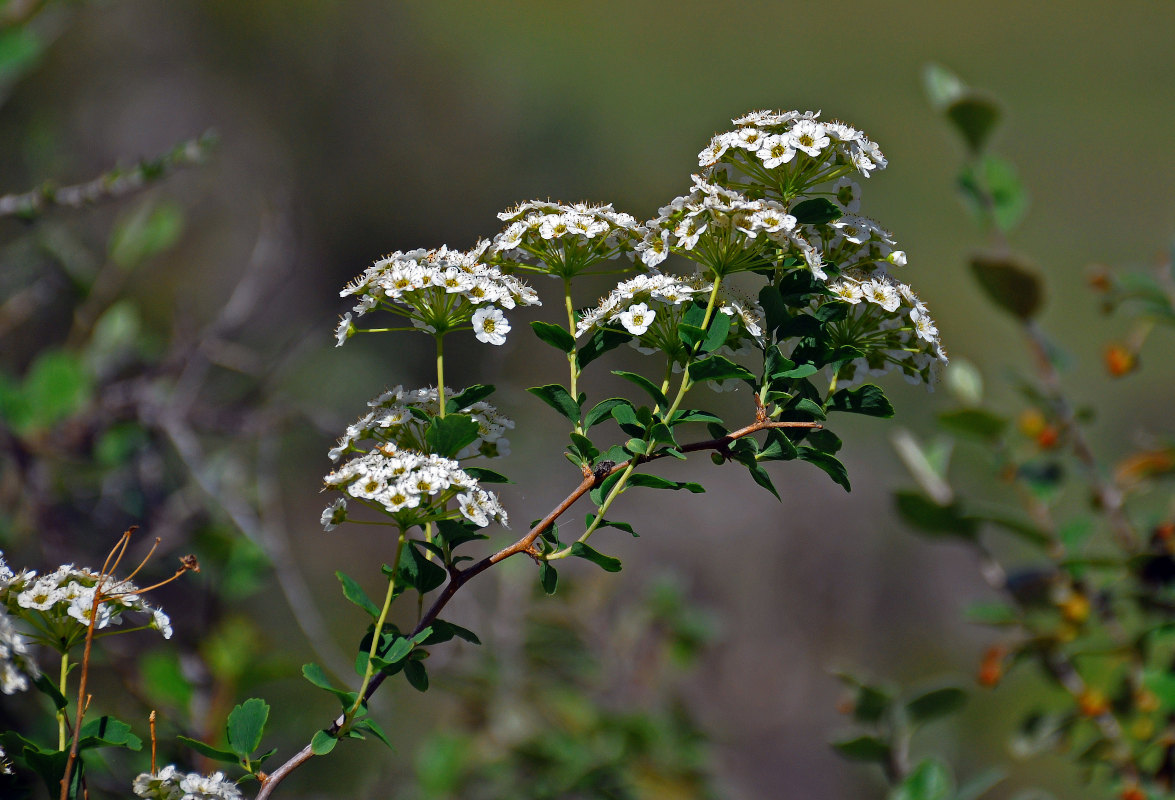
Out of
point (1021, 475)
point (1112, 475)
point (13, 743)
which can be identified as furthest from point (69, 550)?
point (1112, 475)

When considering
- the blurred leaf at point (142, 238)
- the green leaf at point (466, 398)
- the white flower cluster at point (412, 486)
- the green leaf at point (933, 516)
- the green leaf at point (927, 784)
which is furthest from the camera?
the blurred leaf at point (142, 238)

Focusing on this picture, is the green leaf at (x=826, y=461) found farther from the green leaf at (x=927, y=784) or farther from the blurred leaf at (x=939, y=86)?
the blurred leaf at (x=939, y=86)

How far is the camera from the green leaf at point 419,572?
667mm

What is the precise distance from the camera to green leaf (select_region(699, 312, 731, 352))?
0.65 meters

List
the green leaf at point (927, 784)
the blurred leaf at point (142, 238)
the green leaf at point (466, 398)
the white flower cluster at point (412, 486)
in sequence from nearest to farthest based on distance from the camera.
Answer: the white flower cluster at point (412, 486), the green leaf at point (466, 398), the green leaf at point (927, 784), the blurred leaf at point (142, 238)

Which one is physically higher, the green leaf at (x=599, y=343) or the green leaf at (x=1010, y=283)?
the green leaf at (x=599, y=343)

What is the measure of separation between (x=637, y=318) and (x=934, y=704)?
0.75 meters

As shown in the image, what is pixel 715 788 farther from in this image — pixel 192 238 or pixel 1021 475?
pixel 192 238

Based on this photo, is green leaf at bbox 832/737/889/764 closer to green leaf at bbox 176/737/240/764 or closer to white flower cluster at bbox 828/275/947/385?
white flower cluster at bbox 828/275/947/385

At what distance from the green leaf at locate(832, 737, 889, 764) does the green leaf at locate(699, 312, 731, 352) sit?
63 centimetres

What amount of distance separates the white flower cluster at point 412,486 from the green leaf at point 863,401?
269 millimetres

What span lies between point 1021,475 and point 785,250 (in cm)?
77

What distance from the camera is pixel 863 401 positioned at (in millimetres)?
684

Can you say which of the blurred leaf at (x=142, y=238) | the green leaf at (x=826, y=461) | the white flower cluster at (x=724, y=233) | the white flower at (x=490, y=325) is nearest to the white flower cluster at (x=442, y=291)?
the white flower at (x=490, y=325)
